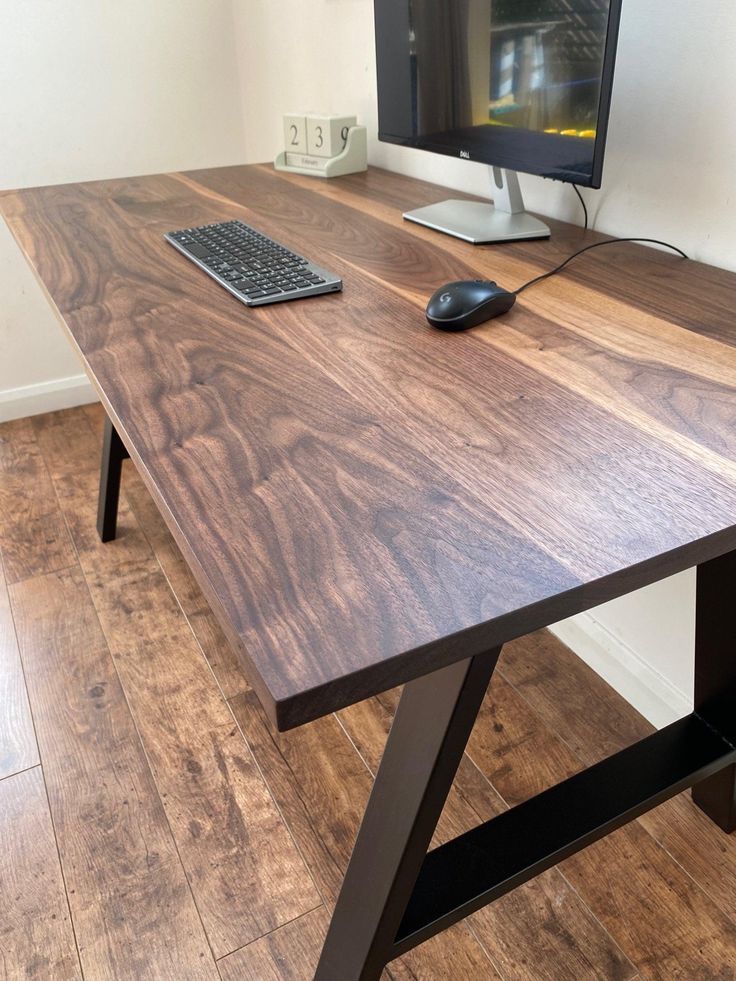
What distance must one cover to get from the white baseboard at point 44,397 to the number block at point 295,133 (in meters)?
1.12

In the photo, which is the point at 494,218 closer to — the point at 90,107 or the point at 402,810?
the point at 402,810

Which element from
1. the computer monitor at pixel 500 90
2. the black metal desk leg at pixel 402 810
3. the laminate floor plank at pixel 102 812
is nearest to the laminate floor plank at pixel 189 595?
the laminate floor plank at pixel 102 812

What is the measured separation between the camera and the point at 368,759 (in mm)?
1327

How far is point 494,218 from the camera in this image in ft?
4.17

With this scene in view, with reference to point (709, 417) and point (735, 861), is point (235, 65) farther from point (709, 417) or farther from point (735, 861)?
point (735, 861)

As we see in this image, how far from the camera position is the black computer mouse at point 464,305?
0.89m

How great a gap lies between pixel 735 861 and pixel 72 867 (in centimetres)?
96

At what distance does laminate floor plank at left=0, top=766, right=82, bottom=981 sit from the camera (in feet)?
3.44

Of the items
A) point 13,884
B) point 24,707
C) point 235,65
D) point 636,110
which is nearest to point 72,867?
point 13,884

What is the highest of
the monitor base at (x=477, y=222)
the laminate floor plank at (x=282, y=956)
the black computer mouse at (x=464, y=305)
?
the black computer mouse at (x=464, y=305)

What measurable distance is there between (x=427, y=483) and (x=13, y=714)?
1141 millimetres

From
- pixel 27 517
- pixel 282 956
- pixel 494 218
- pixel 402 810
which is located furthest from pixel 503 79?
pixel 27 517

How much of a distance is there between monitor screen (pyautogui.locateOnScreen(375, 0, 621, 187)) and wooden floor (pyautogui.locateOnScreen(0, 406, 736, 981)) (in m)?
0.90

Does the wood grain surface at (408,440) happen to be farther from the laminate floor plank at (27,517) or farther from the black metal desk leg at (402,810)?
the laminate floor plank at (27,517)
